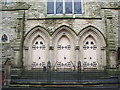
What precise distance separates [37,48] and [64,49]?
2.43m

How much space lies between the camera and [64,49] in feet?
53.3

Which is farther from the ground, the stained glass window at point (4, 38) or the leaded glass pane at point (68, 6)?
the leaded glass pane at point (68, 6)

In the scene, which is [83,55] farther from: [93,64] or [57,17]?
[57,17]

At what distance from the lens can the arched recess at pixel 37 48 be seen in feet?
52.5

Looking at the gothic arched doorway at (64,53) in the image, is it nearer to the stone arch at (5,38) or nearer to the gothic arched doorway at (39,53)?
the gothic arched doorway at (39,53)

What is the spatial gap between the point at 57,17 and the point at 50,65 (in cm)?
425

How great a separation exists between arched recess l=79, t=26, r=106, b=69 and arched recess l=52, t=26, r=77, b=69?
0.71m

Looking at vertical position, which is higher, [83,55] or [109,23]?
[109,23]

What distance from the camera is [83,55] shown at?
52.7 feet

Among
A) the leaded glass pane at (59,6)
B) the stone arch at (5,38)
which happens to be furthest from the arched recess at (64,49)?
the stone arch at (5,38)

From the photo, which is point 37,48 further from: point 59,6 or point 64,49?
point 59,6

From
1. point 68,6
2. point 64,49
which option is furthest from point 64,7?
point 64,49

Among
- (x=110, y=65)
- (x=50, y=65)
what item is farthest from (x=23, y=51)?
(x=110, y=65)

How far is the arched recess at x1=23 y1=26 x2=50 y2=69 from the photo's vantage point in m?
16.0
